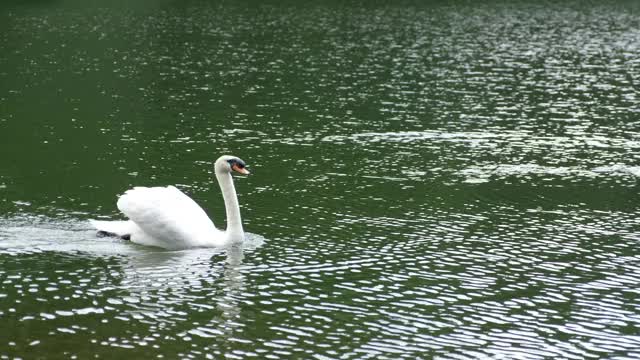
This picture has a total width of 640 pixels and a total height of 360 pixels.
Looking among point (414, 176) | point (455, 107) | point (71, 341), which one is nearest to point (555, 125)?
point (455, 107)

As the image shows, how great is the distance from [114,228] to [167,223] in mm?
1214

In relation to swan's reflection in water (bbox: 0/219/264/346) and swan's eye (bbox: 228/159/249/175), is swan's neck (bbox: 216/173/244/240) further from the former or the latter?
swan's eye (bbox: 228/159/249/175)

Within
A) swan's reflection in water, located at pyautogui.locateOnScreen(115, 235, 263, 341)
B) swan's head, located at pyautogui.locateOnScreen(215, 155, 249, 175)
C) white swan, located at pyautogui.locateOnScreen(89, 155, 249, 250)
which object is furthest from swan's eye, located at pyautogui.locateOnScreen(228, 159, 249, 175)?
swan's reflection in water, located at pyautogui.locateOnScreen(115, 235, 263, 341)

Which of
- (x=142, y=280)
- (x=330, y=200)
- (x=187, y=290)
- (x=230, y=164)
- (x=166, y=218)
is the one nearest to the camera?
(x=187, y=290)

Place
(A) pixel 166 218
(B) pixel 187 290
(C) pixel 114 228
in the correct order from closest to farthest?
(B) pixel 187 290
(A) pixel 166 218
(C) pixel 114 228

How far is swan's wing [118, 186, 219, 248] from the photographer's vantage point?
66.6 feet

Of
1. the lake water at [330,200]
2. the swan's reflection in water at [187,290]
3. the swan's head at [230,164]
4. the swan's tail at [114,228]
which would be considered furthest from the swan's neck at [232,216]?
the swan's tail at [114,228]

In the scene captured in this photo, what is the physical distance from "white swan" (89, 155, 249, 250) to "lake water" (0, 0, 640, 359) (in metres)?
0.34

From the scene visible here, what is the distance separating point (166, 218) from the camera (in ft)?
66.5

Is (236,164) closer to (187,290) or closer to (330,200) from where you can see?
(330,200)

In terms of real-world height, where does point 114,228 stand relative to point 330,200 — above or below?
below

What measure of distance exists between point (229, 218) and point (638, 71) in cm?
3362

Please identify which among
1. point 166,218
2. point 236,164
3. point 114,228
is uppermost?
point 236,164

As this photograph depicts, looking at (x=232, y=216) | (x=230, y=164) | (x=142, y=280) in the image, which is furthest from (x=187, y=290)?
(x=230, y=164)
